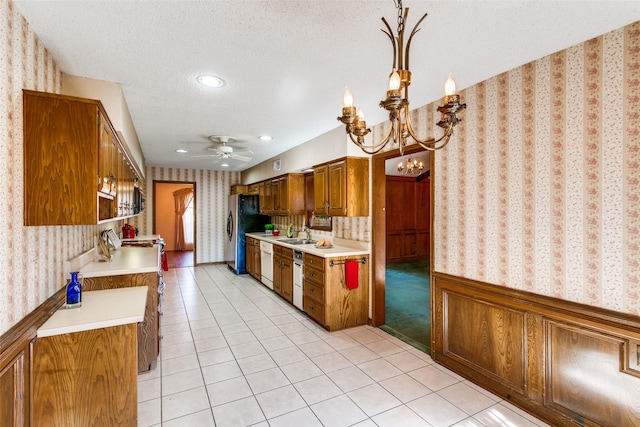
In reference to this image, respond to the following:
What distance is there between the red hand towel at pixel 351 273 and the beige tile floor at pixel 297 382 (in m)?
0.57

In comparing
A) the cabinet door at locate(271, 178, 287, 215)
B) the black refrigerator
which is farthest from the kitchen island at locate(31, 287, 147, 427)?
the black refrigerator

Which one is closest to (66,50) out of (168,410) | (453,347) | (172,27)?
(172,27)

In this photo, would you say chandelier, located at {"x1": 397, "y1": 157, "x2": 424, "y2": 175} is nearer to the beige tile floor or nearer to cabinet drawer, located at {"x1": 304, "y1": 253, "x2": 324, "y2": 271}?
cabinet drawer, located at {"x1": 304, "y1": 253, "x2": 324, "y2": 271}

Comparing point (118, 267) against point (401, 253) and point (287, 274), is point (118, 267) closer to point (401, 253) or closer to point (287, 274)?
point (287, 274)

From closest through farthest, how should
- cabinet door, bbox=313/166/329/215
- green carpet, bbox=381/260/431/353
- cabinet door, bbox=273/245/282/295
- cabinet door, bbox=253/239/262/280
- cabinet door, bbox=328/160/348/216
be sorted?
green carpet, bbox=381/260/431/353, cabinet door, bbox=328/160/348/216, cabinet door, bbox=313/166/329/215, cabinet door, bbox=273/245/282/295, cabinet door, bbox=253/239/262/280

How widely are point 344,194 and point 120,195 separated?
2351mm

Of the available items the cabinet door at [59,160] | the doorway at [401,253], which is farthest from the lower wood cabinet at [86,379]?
the doorway at [401,253]

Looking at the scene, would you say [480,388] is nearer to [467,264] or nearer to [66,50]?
[467,264]

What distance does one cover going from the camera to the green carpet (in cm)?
357

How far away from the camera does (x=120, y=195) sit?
2.79 meters

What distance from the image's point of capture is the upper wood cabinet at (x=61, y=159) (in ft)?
5.59

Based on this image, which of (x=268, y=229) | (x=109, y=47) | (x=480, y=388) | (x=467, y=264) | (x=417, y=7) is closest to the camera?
(x=417, y=7)

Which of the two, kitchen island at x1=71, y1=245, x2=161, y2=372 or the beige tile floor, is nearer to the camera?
the beige tile floor

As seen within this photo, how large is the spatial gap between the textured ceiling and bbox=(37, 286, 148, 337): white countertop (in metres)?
1.73
